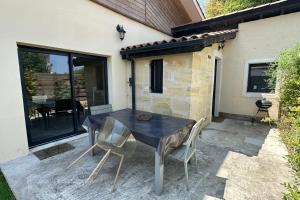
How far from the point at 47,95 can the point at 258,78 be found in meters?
7.17

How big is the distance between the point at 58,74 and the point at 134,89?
2379mm

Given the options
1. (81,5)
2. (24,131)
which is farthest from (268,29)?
(24,131)

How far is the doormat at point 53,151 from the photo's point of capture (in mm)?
3664

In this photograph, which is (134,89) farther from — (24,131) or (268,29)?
(268,29)

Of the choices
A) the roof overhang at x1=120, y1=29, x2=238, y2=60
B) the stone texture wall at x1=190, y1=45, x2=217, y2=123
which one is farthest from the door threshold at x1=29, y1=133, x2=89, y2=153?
the stone texture wall at x1=190, y1=45, x2=217, y2=123

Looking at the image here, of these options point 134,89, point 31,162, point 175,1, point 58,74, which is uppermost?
point 175,1

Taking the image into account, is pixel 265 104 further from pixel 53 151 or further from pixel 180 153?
pixel 53 151

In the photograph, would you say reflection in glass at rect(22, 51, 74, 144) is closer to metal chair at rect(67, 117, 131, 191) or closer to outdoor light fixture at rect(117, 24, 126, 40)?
metal chair at rect(67, 117, 131, 191)

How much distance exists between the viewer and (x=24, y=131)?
3674 millimetres

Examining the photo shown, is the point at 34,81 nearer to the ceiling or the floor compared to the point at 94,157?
nearer to the ceiling

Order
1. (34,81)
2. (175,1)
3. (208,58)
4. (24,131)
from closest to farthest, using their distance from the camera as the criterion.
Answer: (24,131) → (34,81) → (208,58) → (175,1)

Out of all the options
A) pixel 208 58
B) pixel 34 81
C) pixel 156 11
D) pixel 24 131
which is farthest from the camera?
pixel 156 11

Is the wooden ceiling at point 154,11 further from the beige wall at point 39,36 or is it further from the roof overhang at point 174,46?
the roof overhang at point 174,46

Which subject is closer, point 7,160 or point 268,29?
point 7,160
